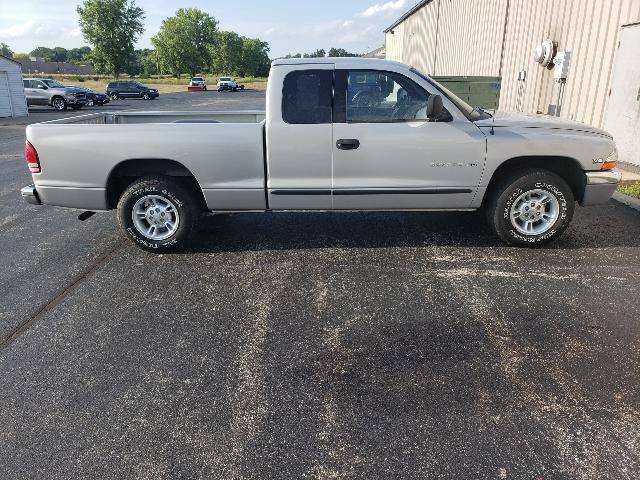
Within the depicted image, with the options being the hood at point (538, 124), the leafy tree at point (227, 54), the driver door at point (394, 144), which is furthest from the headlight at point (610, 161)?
the leafy tree at point (227, 54)

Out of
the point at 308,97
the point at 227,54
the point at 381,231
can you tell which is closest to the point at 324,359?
the point at 308,97

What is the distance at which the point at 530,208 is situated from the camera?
5211mm

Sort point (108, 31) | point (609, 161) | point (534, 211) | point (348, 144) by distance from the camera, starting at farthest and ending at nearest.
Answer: point (108, 31), point (534, 211), point (609, 161), point (348, 144)

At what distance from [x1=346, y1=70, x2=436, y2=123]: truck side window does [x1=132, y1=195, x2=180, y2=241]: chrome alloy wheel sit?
213 centimetres

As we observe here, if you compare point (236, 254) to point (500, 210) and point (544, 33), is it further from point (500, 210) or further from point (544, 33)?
point (544, 33)

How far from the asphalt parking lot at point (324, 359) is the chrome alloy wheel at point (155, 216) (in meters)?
0.29

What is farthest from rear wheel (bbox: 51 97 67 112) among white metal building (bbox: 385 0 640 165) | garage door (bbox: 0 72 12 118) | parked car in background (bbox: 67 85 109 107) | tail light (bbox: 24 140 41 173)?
tail light (bbox: 24 140 41 173)

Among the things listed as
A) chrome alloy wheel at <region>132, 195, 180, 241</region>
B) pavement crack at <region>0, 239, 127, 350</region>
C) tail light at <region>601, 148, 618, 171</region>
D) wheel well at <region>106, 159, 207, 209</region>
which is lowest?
pavement crack at <region>0, 239, 127, 350</region>

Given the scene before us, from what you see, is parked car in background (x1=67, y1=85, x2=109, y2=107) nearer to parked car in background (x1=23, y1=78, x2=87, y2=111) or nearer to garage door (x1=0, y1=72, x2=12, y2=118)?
parked car in background (x1=23, y1=78, x2=87, y2=111)

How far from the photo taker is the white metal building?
8.74 meters

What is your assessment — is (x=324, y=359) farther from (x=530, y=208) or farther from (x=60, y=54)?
(x=60, y=54)

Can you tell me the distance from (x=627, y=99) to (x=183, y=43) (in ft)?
339

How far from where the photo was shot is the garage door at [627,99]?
8.40 m

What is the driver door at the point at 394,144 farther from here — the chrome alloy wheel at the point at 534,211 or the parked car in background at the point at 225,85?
the parked car in background at the point at 225,85
